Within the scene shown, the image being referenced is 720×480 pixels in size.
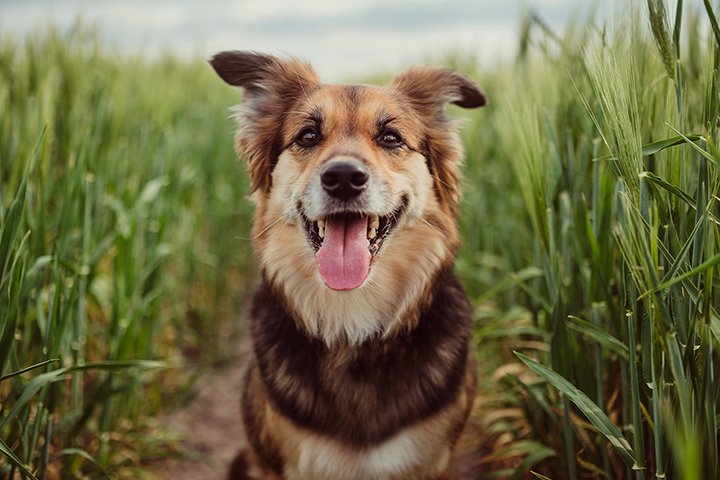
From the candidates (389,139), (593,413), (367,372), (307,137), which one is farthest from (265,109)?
(593,413)

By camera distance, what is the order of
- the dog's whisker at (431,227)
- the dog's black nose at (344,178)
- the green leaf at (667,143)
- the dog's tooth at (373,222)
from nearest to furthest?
the green leaf at (667,143), the dog's black nose at (344,178), the dog's tooth at (373,222), the dog's whisker at (431,227)

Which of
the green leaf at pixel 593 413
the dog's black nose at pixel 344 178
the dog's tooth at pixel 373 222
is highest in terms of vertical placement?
the dog's black nose at pixel 344 178

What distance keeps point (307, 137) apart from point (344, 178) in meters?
0.41

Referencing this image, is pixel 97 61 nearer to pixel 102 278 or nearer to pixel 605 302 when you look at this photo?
pixel 102 278

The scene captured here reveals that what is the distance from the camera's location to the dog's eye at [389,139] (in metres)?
2.25

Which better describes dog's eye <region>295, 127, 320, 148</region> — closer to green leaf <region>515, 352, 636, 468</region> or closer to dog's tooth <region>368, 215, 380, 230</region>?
dog's tooth <region>368, 215, 380, 230</region>

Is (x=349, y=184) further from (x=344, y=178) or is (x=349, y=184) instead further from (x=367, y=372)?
(x=367, y=372)

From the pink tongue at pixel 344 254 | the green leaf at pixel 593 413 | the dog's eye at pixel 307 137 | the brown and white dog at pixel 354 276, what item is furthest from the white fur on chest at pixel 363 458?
the dog's eye at pixel 307 137

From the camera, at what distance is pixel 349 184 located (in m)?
1.93

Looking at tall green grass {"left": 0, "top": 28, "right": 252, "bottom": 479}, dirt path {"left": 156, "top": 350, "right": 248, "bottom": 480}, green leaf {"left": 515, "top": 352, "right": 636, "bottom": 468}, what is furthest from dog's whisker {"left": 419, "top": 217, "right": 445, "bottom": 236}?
dirt path {"left": 156, "top": 350, "right": 248, "bottom": 480}

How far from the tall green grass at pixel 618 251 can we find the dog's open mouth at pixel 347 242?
515mm

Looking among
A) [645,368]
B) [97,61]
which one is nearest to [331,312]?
[645,368]

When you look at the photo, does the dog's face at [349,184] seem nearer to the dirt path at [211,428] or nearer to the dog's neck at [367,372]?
the dog's neck at [367,372]

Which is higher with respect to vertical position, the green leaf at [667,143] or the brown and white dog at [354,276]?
the green leaf at [667,143]
